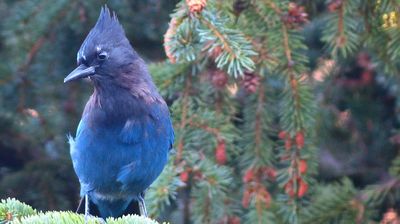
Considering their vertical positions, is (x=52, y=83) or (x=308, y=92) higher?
(x=308, y=92)

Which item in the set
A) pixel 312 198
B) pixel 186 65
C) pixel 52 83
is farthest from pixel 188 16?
pixel 52 83

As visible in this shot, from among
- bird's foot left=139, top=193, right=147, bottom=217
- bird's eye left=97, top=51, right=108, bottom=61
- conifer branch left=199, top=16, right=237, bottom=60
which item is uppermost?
conifer branch left=199, top=16, right=237, bottom=60

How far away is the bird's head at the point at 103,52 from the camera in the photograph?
3.75 meters

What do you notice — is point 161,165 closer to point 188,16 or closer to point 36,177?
point 188,16

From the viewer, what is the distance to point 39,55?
15.2 feet

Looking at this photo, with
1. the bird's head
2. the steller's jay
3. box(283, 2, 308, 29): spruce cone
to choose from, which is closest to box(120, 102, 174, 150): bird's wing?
the steller's jay

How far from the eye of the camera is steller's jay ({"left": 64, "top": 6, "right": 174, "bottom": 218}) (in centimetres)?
389

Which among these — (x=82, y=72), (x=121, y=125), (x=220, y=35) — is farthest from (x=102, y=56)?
(x=220, y=35)

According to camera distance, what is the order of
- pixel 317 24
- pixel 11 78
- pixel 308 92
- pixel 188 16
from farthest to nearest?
pixel 317 24, pixel 11 78, pixel 308 92, pixel 188 16

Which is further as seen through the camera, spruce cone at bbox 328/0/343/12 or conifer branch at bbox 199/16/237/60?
spruce cone at bbox 328/0/343/12

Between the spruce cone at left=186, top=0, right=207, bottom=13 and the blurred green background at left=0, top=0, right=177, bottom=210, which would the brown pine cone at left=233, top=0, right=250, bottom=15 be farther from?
the blurred green background at left=0, top=0, right=177, bottom=210

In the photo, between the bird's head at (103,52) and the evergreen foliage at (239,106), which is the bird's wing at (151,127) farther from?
the bird's head at (103,52)

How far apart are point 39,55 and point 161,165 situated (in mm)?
1076

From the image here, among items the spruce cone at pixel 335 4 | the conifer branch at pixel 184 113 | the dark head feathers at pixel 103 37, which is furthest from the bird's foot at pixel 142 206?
the spruce cone at pixel 335 4
